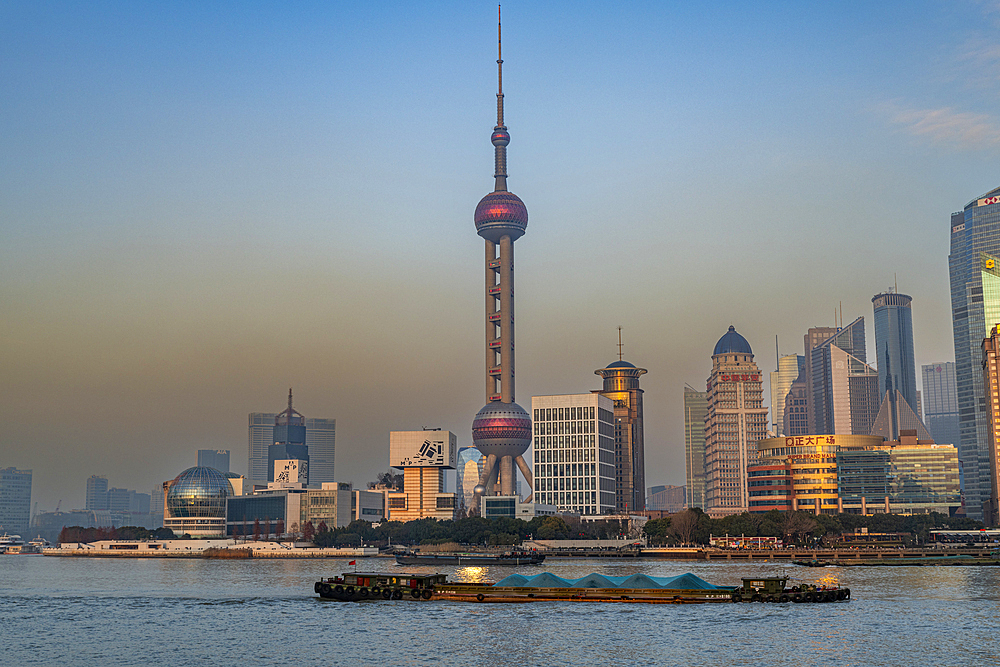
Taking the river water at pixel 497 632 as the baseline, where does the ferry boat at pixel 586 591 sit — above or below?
above

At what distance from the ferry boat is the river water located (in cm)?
227

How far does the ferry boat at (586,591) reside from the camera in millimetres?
133625

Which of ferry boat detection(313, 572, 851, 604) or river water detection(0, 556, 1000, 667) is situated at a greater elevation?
ferry boat detection(313, 572, 851, 604)

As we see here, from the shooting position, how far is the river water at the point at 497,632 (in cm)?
9412

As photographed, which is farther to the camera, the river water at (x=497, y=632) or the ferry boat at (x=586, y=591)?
the ferry boat at (x=586, y=591)

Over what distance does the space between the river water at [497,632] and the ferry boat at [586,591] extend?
7.43ft

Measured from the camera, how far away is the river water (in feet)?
309

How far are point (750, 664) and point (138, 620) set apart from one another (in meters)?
74.5

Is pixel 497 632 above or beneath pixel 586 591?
beneath

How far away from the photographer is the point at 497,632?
109000 mm

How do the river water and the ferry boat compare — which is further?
the ferry boat

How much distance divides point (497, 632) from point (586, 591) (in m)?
28.6

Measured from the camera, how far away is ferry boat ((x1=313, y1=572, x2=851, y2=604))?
438 ft

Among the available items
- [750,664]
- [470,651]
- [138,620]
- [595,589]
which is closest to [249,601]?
[138,620]
